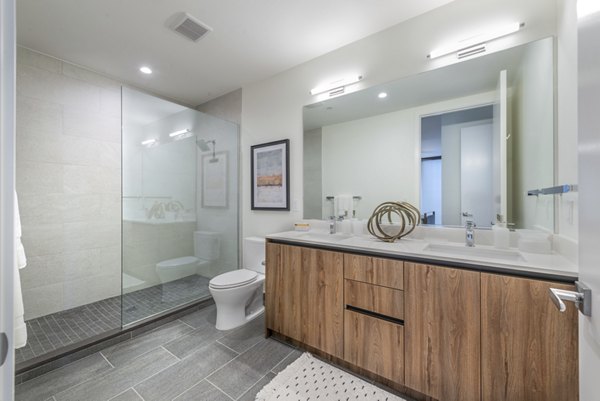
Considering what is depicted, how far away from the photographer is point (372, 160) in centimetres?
206

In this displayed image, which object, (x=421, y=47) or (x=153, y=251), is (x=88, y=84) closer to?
(x=153, y=251)

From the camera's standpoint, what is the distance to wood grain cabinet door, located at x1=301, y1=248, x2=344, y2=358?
1.63 meters

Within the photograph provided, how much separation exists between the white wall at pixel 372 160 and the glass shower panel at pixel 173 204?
1.40 metres

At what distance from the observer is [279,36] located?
2.06m

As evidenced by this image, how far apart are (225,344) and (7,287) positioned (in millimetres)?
1824

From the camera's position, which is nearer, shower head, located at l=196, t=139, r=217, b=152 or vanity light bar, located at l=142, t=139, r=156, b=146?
vanity light bar, located at l=142, t=139, r=156, b=146

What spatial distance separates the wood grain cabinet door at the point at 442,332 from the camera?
3.87 ft

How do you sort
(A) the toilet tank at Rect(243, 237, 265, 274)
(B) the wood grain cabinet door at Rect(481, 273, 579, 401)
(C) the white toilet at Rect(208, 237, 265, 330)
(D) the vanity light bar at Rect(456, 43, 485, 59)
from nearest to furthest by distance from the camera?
1. (B) the wood grain cabinet door at Rect(481, 273, 579, 401)
2. (D) the vanity light bar at Rect(456, 43, 485, 59)
3. (C) the white toilet at Rect(208, 237, 265, 330)
4. (A) the toilet tank at Rect(243, 237, 265, 274)

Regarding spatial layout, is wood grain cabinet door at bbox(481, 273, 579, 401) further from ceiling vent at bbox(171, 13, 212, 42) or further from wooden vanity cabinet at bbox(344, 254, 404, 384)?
ceiling vent at bbox(171, 13, 212, 42)

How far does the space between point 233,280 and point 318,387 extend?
3.68 ft

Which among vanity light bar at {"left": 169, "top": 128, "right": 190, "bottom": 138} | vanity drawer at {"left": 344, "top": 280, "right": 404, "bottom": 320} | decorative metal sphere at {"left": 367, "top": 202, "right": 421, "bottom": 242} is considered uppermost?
vanity light bar at {"left": 169, "top": 128, "right": 190, "bottom": 138}

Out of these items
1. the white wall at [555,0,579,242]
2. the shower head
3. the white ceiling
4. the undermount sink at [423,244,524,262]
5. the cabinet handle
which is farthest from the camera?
the shower head

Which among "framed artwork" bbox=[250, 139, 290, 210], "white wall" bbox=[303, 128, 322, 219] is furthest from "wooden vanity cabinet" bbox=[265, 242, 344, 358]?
"framed artwork" bbox=[250, 139, 290, 210]

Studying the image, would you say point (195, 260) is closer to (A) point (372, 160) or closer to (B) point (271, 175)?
(B) point (271, 175)
